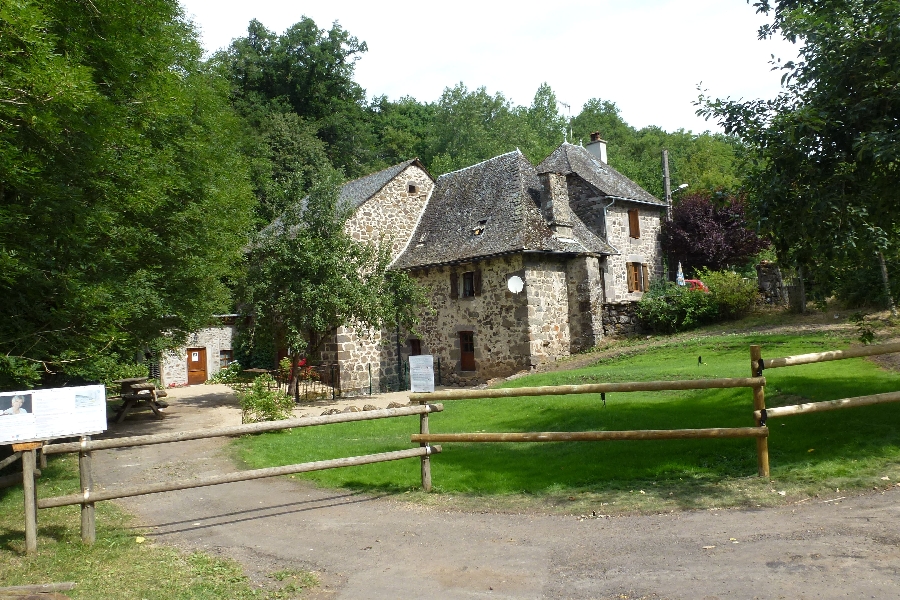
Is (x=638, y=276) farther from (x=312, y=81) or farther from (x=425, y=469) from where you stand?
(x=312, y=81)

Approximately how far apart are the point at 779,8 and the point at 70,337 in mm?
10590

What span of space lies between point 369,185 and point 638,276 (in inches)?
477

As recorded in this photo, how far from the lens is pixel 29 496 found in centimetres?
603

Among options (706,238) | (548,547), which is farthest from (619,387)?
(706,238)

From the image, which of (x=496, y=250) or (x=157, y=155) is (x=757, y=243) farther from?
(x=157, y=155)

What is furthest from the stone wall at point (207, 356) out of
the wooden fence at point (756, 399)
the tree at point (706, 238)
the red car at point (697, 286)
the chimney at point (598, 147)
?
the wooden fence at point (756, 399)

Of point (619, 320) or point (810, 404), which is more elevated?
point (619, 320)

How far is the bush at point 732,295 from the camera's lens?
22.8m

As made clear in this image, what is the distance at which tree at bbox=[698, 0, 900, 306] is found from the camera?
7.37 metres

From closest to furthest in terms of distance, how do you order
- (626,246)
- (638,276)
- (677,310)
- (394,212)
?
(677,310) → (394,212) → (626,246) → (638,276)

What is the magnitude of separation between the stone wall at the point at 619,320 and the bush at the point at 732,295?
2.85 m

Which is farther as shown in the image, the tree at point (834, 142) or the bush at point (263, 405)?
the bush at point (263, 405)

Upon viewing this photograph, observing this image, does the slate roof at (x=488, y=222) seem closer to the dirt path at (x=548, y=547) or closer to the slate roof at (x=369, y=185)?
the slate roof at (x=369, y=185)

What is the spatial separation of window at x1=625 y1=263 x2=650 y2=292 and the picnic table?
61.5ft
